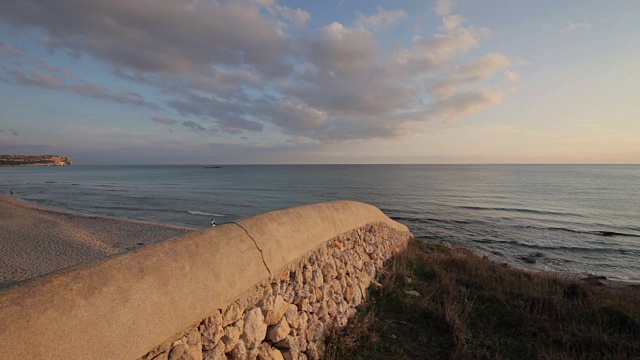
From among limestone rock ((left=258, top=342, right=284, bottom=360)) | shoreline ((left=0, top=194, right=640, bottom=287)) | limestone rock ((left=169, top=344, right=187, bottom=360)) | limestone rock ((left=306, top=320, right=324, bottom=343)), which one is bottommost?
shoreline ((left=0, top=194, right=640, bottom=287))

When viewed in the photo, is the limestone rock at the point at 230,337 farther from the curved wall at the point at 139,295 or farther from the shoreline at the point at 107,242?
the shoreline at the point at 107,242

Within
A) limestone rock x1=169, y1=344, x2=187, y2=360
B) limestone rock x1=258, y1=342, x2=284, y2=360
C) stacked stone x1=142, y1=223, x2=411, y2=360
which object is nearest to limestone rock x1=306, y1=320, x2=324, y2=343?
stacked stone x1=142, y1=223, x2=411, y2=360

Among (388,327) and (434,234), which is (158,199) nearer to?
(434,234)

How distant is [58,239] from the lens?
15586 millimetres

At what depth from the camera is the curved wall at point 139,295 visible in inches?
75.5

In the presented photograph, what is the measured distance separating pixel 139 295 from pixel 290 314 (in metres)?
2.04

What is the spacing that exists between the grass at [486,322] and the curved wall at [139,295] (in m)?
1.90

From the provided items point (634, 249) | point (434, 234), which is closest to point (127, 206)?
point (434, 234)

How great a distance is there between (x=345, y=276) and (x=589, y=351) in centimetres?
387

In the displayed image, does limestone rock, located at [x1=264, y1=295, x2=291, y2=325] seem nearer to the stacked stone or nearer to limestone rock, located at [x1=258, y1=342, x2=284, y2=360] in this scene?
the stacked stone

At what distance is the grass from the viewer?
4379 mm

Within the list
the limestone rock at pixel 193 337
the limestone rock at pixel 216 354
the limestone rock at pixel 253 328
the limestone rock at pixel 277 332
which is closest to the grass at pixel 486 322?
the limestone rock at pixel 277 332

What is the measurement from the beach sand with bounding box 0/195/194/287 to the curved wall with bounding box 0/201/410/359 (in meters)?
8.24

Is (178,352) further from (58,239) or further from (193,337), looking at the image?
(58,239)
